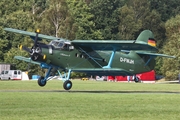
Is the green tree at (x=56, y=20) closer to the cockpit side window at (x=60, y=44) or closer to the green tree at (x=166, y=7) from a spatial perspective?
the green tree at (x=166, y=7)

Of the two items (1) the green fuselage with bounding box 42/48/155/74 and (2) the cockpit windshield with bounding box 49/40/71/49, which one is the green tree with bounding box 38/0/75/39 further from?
(2) the cockpit windshield with bounding box 49/40/71/49

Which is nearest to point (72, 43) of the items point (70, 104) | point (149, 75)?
point (70, 104)

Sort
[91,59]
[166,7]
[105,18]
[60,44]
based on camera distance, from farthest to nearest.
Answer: [166,7] → [105,18] → [91,59] → [60,44]

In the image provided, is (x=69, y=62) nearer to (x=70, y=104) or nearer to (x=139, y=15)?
A: (x=70, y=104)

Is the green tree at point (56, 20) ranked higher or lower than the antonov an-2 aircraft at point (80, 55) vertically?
higher

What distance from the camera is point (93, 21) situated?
10856 cm

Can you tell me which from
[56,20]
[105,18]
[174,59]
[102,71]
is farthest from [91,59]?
[105,18]

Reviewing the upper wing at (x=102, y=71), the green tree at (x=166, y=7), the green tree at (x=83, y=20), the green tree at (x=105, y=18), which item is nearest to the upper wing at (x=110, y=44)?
the upper wing at (x=102, y=71)

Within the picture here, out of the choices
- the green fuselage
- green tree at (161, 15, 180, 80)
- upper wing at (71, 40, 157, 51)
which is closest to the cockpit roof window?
the green fuselage

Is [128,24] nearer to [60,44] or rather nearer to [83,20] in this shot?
[83,20]

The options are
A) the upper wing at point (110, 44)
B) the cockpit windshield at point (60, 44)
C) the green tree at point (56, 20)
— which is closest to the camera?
the upper wing at point (110, 44)

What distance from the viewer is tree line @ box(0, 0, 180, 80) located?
81562mm

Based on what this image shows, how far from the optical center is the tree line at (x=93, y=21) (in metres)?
81.6

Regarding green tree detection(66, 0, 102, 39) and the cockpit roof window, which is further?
green tree detection(66, 0, 102, 39)
